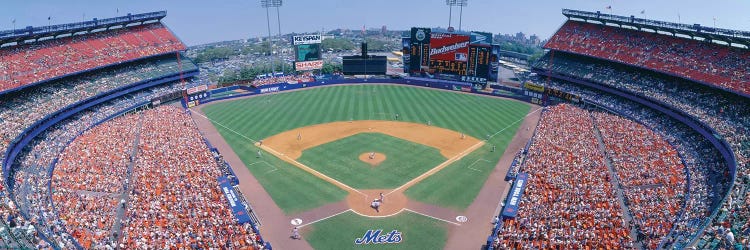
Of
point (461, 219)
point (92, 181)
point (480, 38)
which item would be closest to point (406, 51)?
point (480, 38)

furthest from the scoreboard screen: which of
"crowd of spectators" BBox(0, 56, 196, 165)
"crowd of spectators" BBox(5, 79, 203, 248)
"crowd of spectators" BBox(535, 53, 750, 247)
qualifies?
"crowd of spectators" BBox(535, 53, 750, 247)

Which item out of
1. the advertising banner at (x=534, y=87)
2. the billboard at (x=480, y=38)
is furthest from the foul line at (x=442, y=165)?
the billboard at (x=480, y=38)

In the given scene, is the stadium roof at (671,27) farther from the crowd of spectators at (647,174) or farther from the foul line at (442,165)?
the foul line at (442,165)

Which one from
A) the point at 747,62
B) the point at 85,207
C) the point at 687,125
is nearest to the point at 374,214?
the point at 85,207

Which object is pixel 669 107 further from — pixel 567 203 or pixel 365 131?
pixel 365 131

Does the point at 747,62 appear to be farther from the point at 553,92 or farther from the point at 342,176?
the point at 342,176
